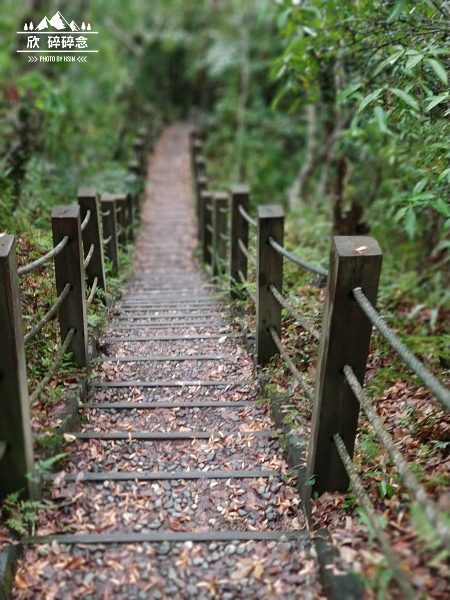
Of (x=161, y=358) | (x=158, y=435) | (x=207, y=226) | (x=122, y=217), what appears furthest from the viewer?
(x=207, y=226)

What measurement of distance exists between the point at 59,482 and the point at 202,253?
19.6 ft

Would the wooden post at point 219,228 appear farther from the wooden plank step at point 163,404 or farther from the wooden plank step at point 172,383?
the wooden plank step at point 163,404

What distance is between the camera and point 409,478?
166cm

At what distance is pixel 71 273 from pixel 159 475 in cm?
148

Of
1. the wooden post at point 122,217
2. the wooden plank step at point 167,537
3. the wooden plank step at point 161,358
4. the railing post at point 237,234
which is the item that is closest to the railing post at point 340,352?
the wooden plank step at point 167,537

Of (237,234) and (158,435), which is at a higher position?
(237,234)

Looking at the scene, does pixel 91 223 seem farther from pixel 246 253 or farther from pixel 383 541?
pixel 383 541

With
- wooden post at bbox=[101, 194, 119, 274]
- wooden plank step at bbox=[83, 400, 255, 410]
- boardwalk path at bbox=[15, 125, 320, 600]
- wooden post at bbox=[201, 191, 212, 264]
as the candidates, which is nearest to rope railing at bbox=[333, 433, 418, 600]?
boardwalk path at bbox=[15, 125, 320, 600]

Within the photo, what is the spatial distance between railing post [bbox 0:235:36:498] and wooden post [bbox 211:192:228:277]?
431 centimetres

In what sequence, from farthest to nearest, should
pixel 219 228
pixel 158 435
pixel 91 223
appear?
pixel 219 228 → pixel 91 223 → pixel 158 435

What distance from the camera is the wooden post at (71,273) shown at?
3.24 m

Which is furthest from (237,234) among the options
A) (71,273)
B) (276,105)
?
(276,105)

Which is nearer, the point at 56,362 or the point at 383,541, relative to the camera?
the point at 383,541

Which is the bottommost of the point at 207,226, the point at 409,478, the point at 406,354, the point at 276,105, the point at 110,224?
the point at 207,226
